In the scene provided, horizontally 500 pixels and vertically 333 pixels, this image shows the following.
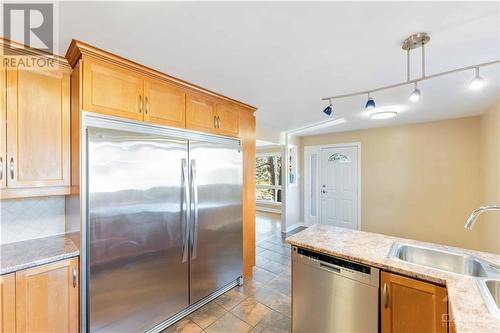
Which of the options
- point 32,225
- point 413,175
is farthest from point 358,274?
point 413,175

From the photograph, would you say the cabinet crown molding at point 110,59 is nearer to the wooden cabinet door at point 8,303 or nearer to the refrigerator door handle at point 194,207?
the refrigerator door handle at point 194,207

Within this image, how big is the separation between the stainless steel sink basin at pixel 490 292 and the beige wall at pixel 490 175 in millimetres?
2175

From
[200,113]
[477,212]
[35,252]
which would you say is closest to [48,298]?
[35,252]

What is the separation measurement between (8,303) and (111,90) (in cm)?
153

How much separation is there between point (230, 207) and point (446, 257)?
76.6 inches

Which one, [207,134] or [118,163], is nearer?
[118,163]

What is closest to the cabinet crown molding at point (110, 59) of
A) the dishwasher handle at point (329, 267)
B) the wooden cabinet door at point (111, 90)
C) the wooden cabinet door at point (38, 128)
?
the wooden cabinet door at point (111, 90)

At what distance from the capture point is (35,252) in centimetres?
155

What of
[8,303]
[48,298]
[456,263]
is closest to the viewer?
[8,303]

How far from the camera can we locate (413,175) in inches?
161

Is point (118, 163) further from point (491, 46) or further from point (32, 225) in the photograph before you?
point (491, 46)

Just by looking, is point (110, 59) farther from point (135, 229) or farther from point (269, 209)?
point (269, 209)

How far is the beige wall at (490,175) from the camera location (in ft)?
8.95

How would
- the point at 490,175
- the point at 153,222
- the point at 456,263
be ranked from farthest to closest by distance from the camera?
the point at 490,175 < the point at 153,222 < the point at 456,263
